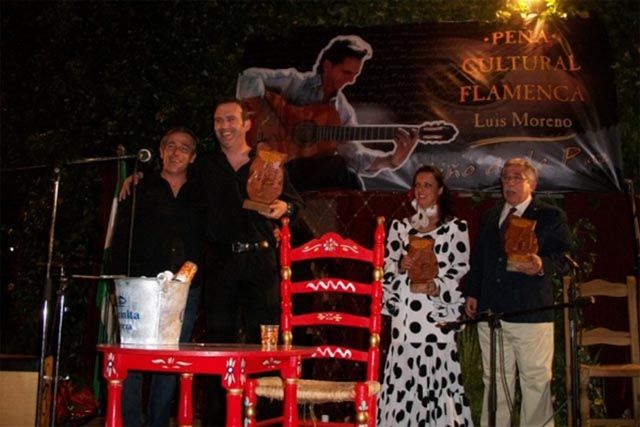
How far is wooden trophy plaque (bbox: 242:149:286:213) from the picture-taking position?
3.54 metres

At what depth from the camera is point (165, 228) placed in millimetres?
3740

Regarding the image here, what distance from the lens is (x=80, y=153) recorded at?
239 inches

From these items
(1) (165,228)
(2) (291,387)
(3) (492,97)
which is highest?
(3) (492,97)

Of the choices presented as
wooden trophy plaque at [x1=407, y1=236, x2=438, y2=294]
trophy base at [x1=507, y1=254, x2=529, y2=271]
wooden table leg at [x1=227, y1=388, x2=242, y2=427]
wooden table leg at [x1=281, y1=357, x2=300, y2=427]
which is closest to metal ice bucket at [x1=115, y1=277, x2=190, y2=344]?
wooden table leg at [x1=227, y1=388, x2=242, y2=427]

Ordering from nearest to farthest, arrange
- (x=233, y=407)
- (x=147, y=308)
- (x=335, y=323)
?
(x=233, y=407) → (x=147, y=308) → (x=335, y=323)

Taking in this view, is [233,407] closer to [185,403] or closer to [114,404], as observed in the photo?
[114,404]

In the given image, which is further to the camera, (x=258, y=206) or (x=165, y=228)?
(x=165, y=228)

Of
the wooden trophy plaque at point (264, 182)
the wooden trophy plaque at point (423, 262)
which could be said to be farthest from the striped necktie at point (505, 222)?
the wooden trophy plaque at point (264, 182)

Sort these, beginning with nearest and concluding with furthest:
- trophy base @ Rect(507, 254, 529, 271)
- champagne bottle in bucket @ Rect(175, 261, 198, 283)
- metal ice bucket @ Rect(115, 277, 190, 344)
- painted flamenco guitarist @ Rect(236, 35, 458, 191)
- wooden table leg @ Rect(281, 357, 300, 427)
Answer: metal ice bucket @ Rect(115, 277, 190, 344) → champagne bottle in bucket @ Rect(175, 261, 198, 283) → wooden table leg @ Rect(281, 357, 300, 427) → trophy base @ Rect(507, 254, 529, 271) → painted flamenco guitarist @ Rect(236, 35, 458, 191)

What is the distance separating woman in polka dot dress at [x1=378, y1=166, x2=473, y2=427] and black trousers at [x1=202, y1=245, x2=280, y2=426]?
89 cm

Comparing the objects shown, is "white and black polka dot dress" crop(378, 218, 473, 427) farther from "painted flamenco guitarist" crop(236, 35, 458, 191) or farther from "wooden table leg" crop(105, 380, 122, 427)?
"wooden table leg" crop(105, 380, 122, 427)

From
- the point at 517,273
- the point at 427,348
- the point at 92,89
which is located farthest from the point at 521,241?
the point at 92,89

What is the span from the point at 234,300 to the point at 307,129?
7.25ft

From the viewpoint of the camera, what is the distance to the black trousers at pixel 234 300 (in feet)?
11.7
